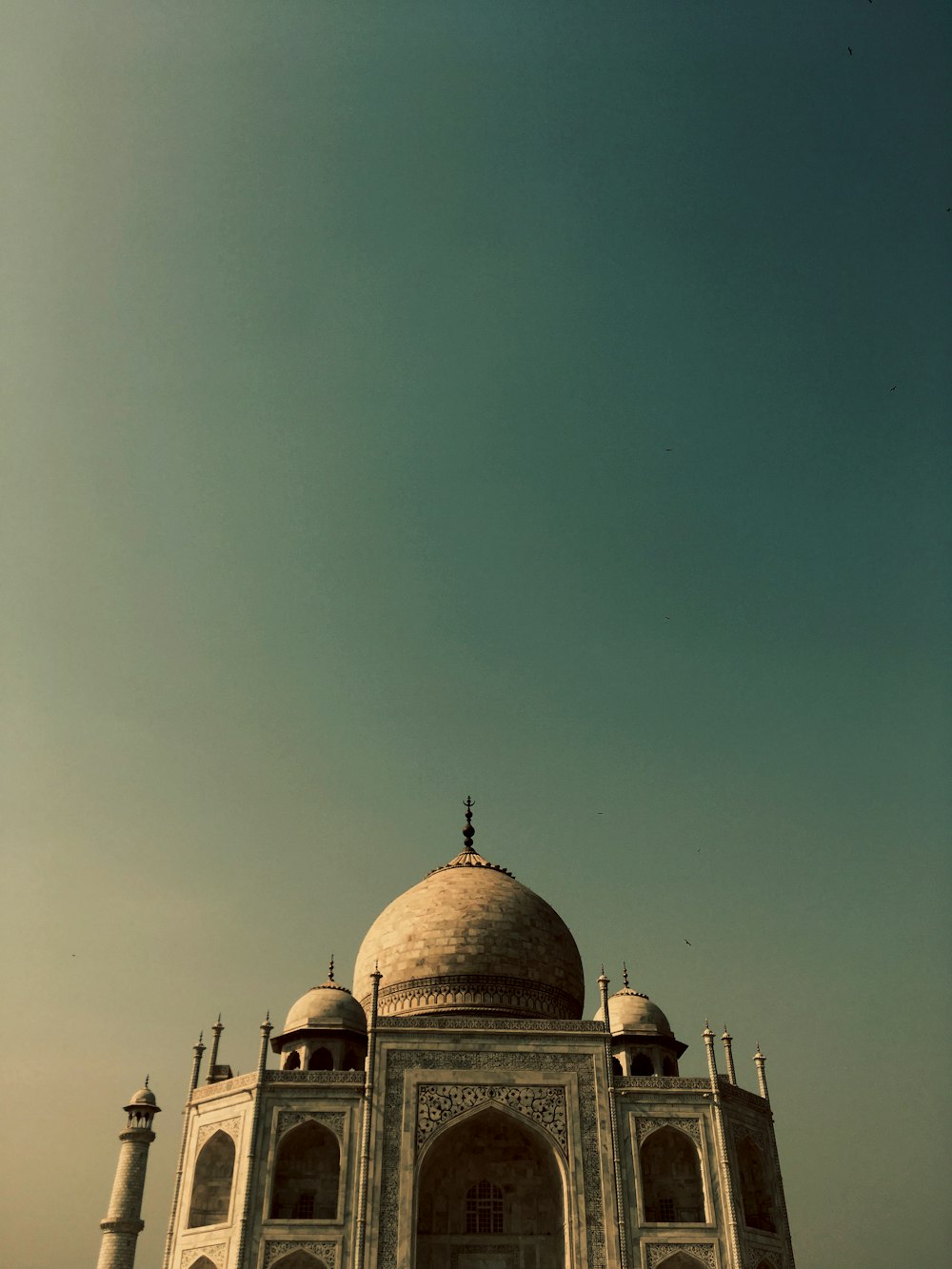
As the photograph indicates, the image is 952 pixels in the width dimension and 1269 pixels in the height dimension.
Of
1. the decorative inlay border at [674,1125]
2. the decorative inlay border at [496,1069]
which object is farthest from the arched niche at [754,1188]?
the decorative inlay border at [496,1069]

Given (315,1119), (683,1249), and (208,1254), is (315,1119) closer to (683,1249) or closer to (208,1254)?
(208,1254)

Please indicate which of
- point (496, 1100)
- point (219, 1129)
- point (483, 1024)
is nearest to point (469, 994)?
point (483, 1024)

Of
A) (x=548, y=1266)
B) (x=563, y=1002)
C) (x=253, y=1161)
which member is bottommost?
(x=548, y=1266)

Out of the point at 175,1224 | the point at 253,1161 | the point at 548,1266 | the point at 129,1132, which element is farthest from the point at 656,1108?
the point at 129,1132

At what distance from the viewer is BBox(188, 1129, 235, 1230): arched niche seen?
22109 millimetres

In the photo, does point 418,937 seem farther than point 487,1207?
Yes

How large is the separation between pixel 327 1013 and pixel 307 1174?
11.7 feet

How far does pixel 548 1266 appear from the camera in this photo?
2136cm

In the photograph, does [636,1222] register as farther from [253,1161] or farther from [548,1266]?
[253,1161]

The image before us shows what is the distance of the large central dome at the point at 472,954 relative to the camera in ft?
83.7

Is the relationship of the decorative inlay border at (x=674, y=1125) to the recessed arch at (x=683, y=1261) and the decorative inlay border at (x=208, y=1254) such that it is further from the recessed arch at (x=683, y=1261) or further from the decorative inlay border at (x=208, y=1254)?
the decorative inlay border at (x=208, y=1254)

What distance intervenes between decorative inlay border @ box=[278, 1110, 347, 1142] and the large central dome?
409 cm

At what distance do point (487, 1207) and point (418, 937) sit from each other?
21.0 feet

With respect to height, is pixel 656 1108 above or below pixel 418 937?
below
